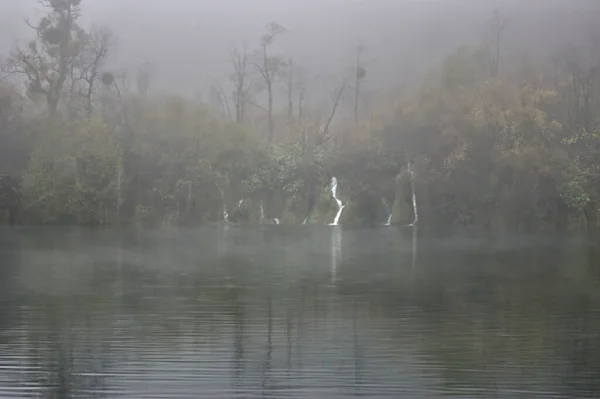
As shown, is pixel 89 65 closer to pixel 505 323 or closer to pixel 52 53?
pixel 52 53

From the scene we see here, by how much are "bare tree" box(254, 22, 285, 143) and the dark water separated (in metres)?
33.4

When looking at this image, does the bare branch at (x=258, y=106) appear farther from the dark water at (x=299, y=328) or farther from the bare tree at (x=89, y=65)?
the dark water at (x=299, y=328)

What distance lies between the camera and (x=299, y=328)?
8.97 metres

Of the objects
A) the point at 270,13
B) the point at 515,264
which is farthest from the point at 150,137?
the point at 515,264

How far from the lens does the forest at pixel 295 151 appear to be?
38.6 metres

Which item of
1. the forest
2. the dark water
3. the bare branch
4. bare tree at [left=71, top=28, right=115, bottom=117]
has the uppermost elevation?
bare tree at [left=71, top=28, right=115, bottom=117]

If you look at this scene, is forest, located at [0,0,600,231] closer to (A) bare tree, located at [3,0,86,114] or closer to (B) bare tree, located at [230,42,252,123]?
(A) bare tree, located at [3,0,86,114]

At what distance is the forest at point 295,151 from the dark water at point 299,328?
21167 mm

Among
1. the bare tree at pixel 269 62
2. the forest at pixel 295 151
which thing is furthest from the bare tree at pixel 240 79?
the forest at pixel 295 151

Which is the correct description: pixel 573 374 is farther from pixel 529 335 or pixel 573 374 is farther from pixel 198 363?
pixel 198 363

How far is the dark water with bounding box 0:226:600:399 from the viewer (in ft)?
21.0

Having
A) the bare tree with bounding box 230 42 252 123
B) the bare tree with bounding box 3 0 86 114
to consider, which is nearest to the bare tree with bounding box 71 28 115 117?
the bare tree with bounding box 3 0 86 114

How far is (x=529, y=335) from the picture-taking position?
8484mm

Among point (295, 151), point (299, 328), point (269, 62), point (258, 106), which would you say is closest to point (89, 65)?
point (258, 106)
